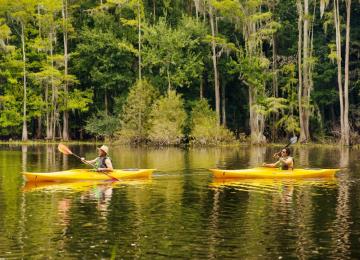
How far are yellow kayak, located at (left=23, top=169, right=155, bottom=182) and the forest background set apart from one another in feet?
88.3

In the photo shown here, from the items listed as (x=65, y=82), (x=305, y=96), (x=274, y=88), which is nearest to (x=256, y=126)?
(x=305, y=96)

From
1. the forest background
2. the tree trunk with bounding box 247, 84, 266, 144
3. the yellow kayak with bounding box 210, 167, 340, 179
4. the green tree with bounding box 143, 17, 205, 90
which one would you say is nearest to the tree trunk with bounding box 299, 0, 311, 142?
the forest background

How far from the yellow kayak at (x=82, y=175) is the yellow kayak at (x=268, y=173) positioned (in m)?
3.13

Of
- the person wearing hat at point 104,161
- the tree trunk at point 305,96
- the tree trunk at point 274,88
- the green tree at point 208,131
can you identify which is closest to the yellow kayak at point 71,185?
the person wearing hat at point 104,161

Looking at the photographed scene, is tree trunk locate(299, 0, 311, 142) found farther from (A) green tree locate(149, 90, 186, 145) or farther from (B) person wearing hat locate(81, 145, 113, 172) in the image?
(B) person wearing hat locate(81, 145, 113, 172)

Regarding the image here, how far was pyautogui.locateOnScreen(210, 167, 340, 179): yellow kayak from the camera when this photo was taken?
2873 cm

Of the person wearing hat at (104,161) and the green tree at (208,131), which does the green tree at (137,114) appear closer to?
the green tree at (208,131)

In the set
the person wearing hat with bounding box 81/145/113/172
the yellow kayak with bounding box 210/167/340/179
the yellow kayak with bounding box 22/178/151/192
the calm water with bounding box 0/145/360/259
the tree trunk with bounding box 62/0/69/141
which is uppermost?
the tree trunk with bounding box 62/0/69/141

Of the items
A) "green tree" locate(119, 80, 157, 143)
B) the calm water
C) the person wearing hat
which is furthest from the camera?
"green tree" locate(119, 80, 157, 143)

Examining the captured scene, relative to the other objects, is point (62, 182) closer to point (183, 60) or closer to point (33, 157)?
point (33, 157)

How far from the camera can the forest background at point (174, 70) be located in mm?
56969

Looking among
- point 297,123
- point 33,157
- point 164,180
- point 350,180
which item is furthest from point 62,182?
point 297,123

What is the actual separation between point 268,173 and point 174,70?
33.6 meters

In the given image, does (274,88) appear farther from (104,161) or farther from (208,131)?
(104,161)
